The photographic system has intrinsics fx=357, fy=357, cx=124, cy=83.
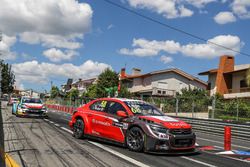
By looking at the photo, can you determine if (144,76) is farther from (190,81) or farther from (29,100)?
(29,100)

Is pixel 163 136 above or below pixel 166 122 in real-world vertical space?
below

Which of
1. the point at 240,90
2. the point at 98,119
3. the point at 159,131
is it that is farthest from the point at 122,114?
the point at 240,90

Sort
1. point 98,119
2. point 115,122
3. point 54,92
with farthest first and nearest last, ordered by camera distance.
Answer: point 54,92 < point 98,119 < point 115,122

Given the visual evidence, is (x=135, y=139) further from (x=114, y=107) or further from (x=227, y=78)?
(x=227, y=78)

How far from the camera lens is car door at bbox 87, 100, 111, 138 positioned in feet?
34.8

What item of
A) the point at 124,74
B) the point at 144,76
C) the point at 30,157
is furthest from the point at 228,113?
the point at 124,74

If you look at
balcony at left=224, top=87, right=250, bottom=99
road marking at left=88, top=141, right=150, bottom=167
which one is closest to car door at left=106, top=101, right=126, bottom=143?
road marking at left=88, top=141, right=150, bottom=167

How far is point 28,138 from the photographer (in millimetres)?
11398

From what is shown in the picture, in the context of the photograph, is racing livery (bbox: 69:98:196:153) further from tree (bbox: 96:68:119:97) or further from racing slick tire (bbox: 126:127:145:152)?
tree (bbox: 96:68:119:97)

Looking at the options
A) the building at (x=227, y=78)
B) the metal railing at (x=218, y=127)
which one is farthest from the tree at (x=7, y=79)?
the metal railing at (x=218, y=127)

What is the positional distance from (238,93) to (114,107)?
118 feet

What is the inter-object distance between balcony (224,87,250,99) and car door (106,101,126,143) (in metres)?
33.1

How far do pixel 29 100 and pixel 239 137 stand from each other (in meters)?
13.3

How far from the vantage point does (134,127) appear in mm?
9570
